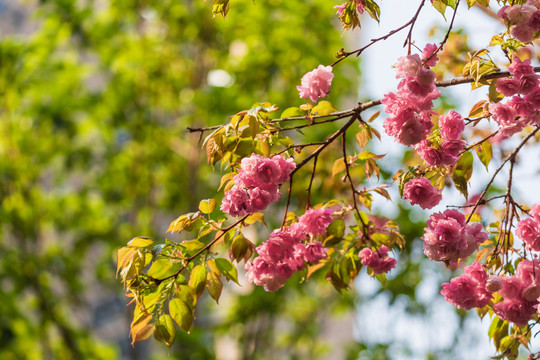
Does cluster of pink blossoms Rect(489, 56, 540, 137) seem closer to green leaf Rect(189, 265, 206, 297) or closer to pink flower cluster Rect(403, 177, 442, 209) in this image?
pink flower cluster Rect(403, 177, 442, 209)

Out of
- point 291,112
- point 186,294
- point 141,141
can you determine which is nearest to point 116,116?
point 141,141

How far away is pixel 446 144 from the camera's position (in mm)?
1099

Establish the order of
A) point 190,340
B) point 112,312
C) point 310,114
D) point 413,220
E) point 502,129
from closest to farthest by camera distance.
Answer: point 502,129 < point 310,114 < point 190,340 < point 413,220 < point 112,312

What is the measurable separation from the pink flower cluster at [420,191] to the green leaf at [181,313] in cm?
43

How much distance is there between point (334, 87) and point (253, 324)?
1337 millimetres

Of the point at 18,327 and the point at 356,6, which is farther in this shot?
the point at 18,327

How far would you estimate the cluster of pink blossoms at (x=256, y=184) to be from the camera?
41.6 inches

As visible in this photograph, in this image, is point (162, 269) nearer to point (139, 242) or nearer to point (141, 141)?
point (139, 242)

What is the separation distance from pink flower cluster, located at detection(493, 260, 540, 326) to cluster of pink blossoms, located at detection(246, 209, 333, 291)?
1.10 feet

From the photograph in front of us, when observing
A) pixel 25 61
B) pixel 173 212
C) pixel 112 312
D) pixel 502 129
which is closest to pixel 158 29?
pixel 25 61

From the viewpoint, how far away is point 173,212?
3791 millimetres

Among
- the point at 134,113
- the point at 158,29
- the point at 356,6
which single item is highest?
the point at 158,29

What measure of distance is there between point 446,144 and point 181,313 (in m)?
0.54

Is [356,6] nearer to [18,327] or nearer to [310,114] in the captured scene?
[310,114]
